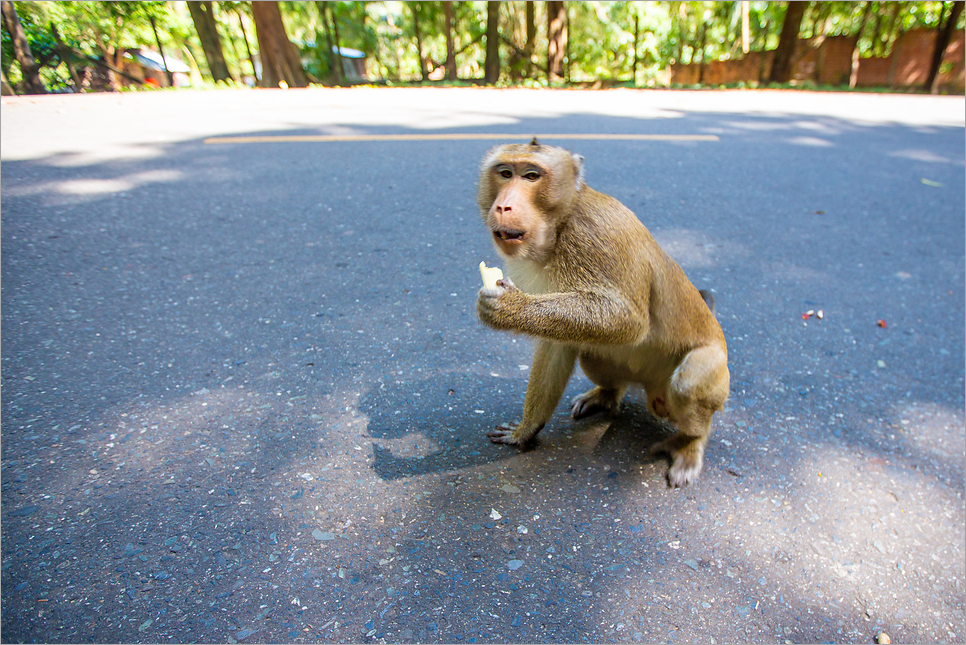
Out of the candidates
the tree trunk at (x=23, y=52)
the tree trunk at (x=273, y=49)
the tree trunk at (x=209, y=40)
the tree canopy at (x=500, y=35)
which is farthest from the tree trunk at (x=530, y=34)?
the tree trunk at (x=23, y=52)

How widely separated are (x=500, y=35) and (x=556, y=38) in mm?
2732

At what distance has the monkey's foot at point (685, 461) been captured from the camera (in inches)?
90.6

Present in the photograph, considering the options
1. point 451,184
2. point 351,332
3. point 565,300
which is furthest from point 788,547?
point 451,184

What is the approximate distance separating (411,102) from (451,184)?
22.2ft

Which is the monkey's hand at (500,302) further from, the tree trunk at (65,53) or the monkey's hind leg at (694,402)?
the tree trunk at (65,53)

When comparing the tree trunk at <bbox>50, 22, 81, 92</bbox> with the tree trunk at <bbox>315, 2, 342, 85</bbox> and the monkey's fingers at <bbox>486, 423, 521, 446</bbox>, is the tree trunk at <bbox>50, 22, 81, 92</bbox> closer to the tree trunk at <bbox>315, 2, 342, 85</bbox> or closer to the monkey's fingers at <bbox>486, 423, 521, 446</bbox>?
the monkey's fingers at <bbox>486, 423, 521, 446</bbox>

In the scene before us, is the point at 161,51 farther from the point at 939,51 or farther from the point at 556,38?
the point at 939,51

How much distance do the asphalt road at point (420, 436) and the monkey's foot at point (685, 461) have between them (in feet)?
0.19

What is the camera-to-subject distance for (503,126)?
8.29 m

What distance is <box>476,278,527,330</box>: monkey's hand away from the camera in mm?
1983

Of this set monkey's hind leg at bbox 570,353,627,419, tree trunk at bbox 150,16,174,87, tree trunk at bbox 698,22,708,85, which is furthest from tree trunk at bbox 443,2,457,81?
monkey's hind leg at bbox 570,353,627,419

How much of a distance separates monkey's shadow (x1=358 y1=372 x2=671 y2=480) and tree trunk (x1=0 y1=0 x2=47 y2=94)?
6.26 meters

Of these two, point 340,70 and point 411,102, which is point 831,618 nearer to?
point 411,102

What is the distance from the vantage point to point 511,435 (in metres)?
2.48
